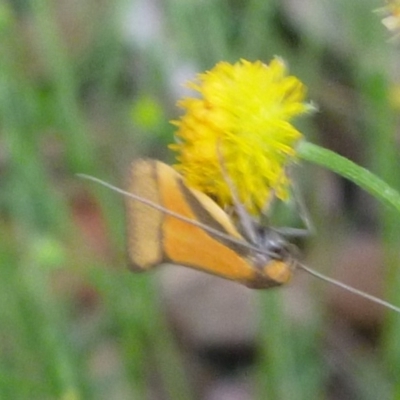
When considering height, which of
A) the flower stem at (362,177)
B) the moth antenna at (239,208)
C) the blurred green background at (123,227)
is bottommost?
the blurred green background at (123,227)

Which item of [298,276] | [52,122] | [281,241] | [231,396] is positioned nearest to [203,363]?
[231,396]

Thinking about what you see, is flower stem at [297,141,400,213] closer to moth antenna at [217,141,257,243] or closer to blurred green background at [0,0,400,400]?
moth antenna at [217,141,257,243]

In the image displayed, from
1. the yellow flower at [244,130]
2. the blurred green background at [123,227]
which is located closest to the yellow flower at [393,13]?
the yellow flower at [244,130]

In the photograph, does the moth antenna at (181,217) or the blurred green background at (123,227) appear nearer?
the moth antenna at (181,217)

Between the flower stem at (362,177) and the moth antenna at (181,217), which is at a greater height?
the flower stem at (362,177)

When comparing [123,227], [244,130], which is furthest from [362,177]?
[123,227]

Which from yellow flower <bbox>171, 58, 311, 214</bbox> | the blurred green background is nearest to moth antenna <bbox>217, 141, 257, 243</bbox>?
yellow flower <bbox>171, 58, 311, 214</bbox>

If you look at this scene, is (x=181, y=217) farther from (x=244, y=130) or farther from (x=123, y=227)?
(x=123, y=227)

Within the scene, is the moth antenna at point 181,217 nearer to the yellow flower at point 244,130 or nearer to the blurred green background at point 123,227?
the yellow flower at point 244,130
